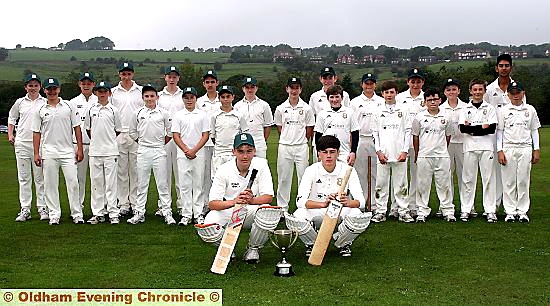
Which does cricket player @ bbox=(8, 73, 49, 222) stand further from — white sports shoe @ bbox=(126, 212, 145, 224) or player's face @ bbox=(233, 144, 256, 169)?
player's face @ bbox=(233, 144, 256, 169)

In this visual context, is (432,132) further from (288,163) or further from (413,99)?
(288,163)

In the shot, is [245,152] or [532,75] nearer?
[245,152]

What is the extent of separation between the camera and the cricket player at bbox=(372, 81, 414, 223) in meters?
9.85

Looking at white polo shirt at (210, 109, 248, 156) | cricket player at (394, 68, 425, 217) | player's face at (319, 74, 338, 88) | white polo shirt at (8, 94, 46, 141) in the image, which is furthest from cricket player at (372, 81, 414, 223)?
white polo shirt at (8, 94, 46, 141)

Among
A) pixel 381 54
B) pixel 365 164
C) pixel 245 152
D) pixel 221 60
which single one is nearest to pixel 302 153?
pixel 365 164

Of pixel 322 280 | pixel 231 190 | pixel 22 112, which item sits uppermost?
pixel 22 112

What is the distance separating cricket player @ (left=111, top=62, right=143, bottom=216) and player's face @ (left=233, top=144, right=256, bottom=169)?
3.49m

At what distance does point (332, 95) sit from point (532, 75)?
201 ft

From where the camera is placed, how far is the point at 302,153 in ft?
34.0

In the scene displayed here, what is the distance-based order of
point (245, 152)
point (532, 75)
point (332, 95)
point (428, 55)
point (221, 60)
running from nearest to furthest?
1. point (245, 152)
2. point (332, 95)
3. point (532, 75)
4. point (221, 60)
5. point (428, 55)

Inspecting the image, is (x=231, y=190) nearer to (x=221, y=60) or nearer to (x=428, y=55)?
(x=221, y=60)

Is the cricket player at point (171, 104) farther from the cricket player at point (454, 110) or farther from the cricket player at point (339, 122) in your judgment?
the cricket player at point (454, 110)

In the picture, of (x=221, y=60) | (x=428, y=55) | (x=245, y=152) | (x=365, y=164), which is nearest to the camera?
(x=245, y=152)

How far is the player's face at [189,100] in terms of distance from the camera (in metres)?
9.83
